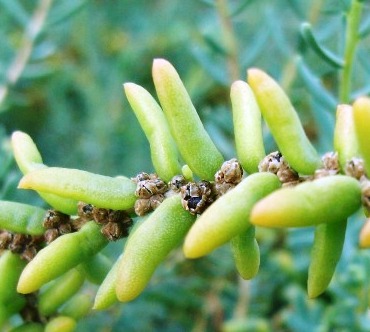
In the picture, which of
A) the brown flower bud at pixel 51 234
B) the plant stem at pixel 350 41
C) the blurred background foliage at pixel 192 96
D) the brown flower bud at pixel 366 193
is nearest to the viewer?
the brown flower bud at pixel 366 193

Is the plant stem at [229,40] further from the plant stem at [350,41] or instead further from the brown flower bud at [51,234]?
the brown flower bud at [51,234]

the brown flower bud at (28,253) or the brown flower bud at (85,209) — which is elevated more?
the brown flower bud at (85,209)

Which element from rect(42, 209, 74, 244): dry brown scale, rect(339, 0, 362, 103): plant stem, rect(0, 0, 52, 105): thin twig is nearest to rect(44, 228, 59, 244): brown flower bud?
rect(42, 209, 74, 244): dry brown scale

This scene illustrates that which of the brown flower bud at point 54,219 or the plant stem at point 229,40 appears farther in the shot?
the plant stem at point 229,40

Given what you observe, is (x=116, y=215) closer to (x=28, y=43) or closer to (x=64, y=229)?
(x=64, y=229)

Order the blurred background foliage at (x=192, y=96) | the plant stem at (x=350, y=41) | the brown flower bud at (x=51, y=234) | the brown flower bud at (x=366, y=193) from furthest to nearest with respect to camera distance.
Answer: the blurred background foliage at (x=192, y=96) → the plant stem at (x=350, y=41) → the brown flower bud at (x=51, y=234) → the brown flower bud at (x=366, y=193)

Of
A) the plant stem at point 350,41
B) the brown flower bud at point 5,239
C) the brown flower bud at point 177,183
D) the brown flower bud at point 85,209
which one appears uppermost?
the plant stem at point 350,41

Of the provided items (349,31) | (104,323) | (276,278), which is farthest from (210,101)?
(349,31)

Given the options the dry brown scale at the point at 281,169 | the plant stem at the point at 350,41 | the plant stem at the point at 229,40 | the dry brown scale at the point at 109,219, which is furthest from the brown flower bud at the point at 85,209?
the plant stem at the point at 229,40

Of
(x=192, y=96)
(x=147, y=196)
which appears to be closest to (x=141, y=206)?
(x=147, y=196)
